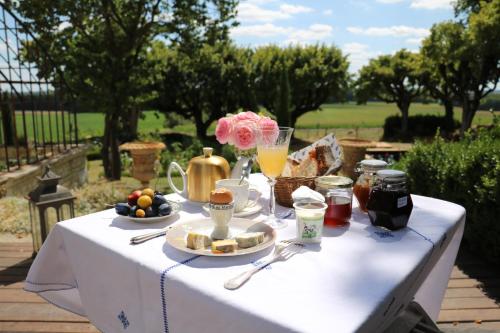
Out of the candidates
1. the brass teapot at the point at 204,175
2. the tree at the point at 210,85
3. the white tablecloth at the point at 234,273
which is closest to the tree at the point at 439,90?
the tree at the point at 210,85

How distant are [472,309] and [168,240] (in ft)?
6.90

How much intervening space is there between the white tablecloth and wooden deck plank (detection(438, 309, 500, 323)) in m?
0.88

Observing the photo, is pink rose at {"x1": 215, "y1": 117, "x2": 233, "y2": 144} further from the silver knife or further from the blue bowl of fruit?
the silver knife

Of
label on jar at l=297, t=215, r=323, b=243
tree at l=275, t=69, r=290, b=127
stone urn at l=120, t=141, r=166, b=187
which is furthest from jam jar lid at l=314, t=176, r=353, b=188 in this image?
tree at l=275, t=69, r=290, b=127

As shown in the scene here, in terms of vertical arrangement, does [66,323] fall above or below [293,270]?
below

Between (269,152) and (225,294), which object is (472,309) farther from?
A: (225,294)

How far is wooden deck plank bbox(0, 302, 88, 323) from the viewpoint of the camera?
7.48 ft

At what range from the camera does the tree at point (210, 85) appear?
1761 cm

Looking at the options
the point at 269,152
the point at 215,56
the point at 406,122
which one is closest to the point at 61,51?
the point at 269,152

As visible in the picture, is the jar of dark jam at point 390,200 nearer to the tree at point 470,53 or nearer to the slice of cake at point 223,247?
the slice of cake at point 223,247

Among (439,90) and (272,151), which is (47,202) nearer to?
(272,151)

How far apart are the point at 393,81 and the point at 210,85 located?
1259cm

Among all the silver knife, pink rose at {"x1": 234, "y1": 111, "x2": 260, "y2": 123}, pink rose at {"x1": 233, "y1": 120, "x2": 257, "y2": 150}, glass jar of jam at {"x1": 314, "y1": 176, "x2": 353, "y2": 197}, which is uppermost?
pink rose at {"x1": 234, "y1": 111, "x2": 260, "y2": 123}

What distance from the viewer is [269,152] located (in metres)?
1.64
